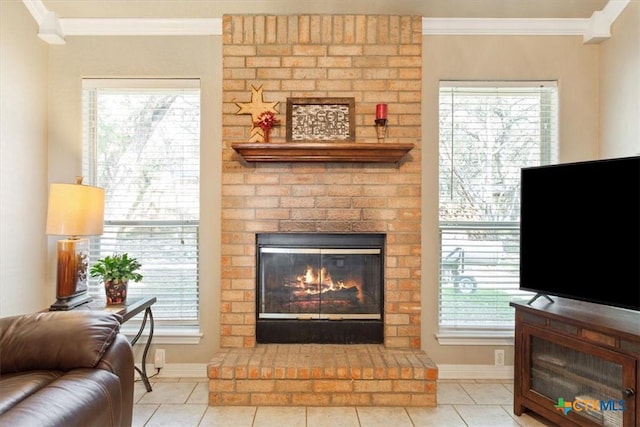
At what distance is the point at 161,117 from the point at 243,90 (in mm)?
691

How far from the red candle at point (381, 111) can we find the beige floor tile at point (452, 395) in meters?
1.99

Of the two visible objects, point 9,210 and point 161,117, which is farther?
point 161,117

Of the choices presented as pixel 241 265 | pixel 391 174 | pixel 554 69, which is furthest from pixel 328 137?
pixel 554 69

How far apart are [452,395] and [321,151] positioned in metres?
1.93

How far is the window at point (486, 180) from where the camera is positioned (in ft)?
9.32

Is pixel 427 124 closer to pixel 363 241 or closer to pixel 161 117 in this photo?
pixel 363 241

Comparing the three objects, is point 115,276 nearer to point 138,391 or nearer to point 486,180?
point 138,391

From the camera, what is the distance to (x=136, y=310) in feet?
7.70

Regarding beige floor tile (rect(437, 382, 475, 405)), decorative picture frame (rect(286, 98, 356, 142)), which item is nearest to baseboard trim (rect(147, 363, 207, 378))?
beige floor tile (rect(437, 382, 475, 405))

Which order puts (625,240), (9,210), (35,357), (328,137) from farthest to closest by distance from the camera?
(328,137) < (9,210) < (625,240) < (35,357)

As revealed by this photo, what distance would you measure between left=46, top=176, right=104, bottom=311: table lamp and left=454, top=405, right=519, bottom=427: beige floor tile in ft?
8.24

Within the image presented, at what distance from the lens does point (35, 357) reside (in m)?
1.62

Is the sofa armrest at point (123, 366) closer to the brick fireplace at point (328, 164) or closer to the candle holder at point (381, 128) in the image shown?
the brick fireplace at point (328, 164)

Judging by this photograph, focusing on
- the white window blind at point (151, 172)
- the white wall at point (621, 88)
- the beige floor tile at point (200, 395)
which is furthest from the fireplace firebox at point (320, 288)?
the white wall at point (621, 88)
